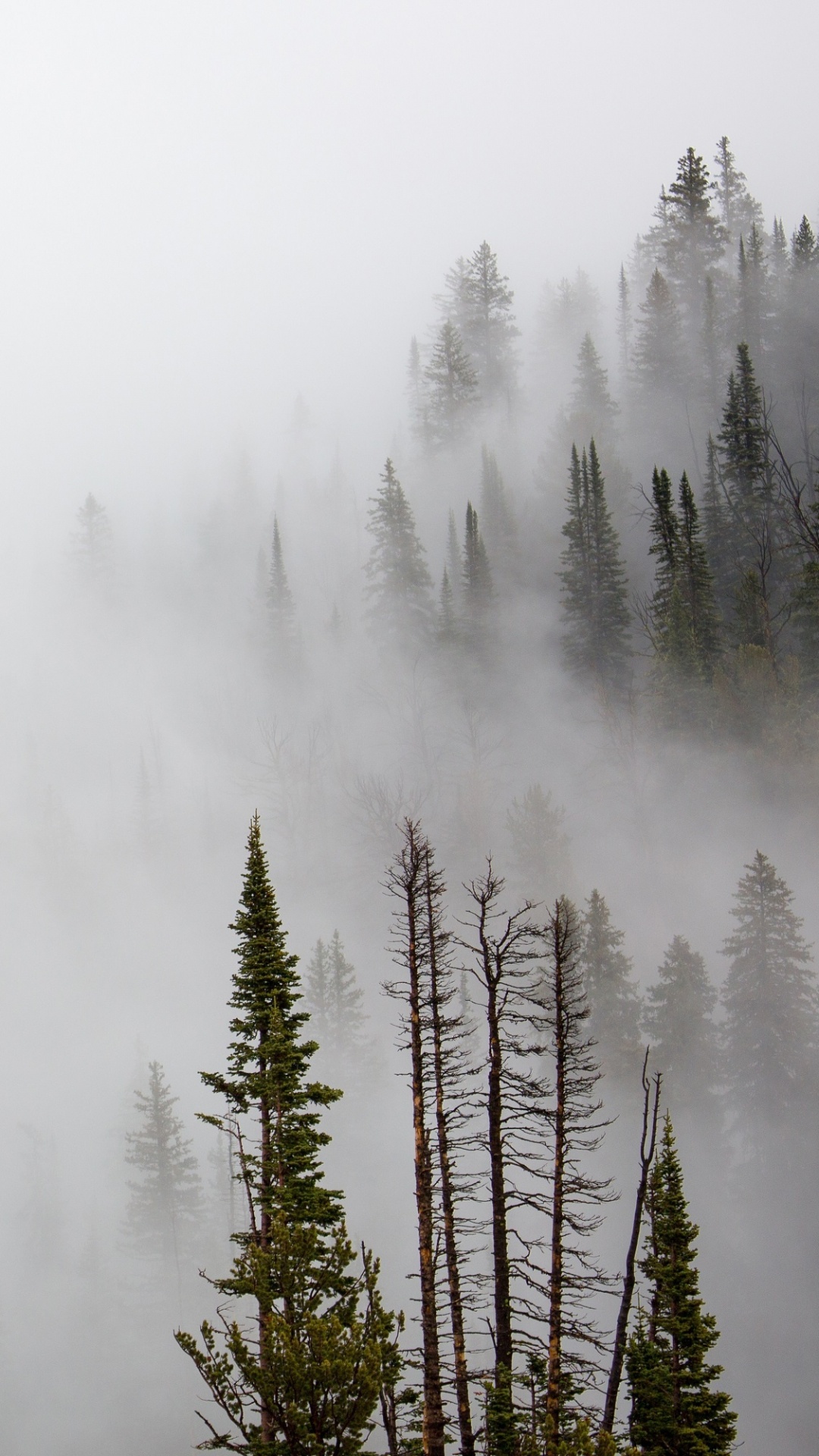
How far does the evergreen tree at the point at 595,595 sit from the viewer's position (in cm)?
7138

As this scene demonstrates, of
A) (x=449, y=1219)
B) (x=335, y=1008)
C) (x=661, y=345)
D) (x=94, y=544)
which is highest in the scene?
(x=661, y=345)

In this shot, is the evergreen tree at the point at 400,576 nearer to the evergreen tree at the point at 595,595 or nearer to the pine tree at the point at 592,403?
the evergreen tree at the point at 595,595

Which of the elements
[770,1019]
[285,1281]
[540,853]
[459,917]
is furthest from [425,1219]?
[459,917]

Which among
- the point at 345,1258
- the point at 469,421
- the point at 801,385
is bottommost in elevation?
the point at 345,1258

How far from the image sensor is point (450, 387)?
3802 inches

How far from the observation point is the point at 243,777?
90.4 m

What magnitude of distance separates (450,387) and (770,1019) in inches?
2851

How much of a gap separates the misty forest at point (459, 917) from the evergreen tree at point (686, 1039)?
0.16 m

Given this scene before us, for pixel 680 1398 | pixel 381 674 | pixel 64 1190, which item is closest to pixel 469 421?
pixel 381 674

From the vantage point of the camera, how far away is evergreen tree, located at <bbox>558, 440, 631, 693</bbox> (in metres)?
71.4

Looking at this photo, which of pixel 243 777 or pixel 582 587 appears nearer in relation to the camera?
pixel 582 587

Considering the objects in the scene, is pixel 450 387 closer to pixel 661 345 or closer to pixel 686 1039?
pixel 661 345

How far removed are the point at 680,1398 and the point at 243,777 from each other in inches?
3020

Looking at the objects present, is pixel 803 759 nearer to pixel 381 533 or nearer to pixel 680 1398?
pixel 381 533
